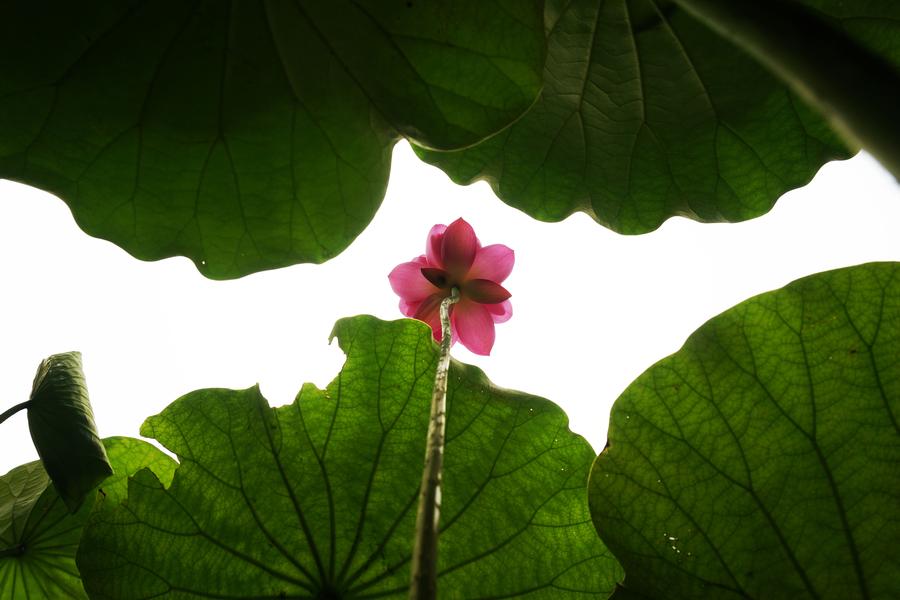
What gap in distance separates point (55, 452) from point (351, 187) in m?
0.48

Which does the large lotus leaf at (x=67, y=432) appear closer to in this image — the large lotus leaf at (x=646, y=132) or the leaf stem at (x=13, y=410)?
the leaf stem at (x=13, y=410)

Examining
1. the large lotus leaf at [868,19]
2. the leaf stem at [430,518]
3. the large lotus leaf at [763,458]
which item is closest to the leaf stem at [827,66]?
the leaf stem at [430,518]

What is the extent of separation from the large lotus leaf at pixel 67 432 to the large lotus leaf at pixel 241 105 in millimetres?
248

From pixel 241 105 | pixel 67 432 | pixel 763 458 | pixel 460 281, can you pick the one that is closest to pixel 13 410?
pixel 67 432

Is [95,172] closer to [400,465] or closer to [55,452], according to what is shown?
[55,452]

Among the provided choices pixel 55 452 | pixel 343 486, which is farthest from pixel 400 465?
pixel 55 452

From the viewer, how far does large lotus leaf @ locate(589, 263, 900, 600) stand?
694mm

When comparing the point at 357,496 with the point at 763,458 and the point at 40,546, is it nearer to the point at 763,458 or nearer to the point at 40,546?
the point at 763,458

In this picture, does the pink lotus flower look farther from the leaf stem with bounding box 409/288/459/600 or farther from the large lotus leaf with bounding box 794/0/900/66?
the large lotus leaf with bounding box 794/0/900/66

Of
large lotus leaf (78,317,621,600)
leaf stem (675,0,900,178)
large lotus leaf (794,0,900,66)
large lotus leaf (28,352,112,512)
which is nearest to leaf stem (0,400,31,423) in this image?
large lotus leaf (28,352,112,512)

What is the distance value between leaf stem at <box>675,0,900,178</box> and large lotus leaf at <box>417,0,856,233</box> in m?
0.56

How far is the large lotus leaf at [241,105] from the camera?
0.71m

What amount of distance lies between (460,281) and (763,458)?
0.55m

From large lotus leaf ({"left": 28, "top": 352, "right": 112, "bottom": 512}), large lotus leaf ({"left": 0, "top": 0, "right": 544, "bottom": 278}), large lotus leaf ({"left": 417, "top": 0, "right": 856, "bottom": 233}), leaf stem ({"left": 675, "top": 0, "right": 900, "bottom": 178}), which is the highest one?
large lotus leaf ({"left": 417, "top": 0, "right": 856, "bottom": 233})
